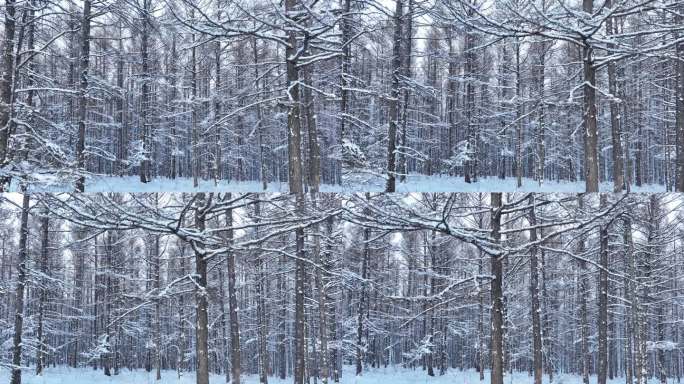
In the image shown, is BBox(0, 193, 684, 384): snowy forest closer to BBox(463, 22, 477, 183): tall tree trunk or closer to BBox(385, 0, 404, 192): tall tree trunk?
BBox(385, 0, 404, 192): tall tree trunk

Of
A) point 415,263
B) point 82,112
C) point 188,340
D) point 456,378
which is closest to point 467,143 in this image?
point 415,263

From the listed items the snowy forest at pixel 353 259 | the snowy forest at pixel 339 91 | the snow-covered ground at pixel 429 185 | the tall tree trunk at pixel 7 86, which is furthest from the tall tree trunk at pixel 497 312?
the tall tree trunk at pixel 7 86

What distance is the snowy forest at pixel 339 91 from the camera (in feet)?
29.5

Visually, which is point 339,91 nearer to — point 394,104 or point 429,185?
point 394,104

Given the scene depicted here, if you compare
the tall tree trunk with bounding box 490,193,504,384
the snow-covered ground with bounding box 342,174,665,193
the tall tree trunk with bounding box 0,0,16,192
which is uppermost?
the tall tree trunk with bounding box 0,0,16,192

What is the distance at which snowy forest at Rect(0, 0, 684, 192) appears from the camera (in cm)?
898

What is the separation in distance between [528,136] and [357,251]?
70.8 feet

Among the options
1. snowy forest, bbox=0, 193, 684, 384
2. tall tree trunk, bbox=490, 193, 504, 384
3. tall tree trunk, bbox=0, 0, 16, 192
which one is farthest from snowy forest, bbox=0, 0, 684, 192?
tall tree trunk, bbox=490, 193, 504, 384

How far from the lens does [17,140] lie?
10.1 meters

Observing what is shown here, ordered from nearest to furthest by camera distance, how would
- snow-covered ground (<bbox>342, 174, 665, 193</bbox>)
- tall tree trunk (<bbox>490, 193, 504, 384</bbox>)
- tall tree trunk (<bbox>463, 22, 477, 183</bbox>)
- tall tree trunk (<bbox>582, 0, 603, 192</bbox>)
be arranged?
tall tree trunk (<bbox>490, 193, 504, 384</bbox>) < tall tree trunk (<bbox>582, 0, 603, 192</bbox>) < snow-covered ground (<bbox>342, 174, 665, 193</bbox>) < tall tree trunk (<bbox>463, 22, 477, 183</bbox>)

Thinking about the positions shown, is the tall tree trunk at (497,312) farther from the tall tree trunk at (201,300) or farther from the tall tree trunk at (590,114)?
the tall tree trunk at (201,300)

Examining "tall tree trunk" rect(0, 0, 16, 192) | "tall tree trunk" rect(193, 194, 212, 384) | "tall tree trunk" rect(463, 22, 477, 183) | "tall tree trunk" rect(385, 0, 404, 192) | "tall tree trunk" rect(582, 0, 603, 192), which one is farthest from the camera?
"tall tree trunk" rect(463, 22, 477, 183)

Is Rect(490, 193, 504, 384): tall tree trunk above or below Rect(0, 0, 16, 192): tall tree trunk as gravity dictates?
below

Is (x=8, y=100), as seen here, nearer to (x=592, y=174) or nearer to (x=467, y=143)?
(x=592, y=174)
